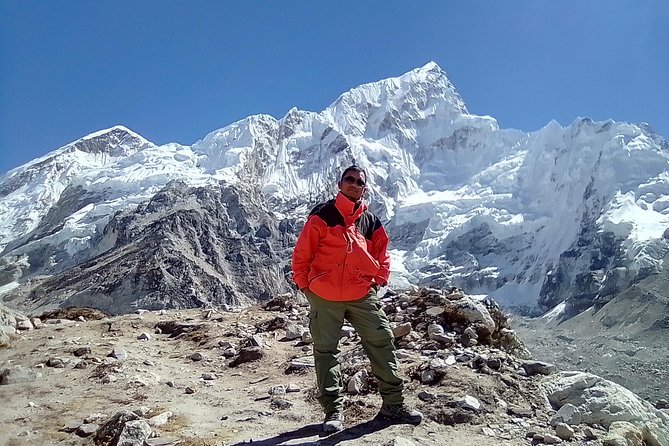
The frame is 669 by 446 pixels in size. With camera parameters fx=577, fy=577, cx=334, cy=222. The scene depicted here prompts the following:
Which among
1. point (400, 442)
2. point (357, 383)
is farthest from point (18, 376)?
point (400, 442)

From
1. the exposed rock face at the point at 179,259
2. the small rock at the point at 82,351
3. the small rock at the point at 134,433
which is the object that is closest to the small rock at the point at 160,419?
the small rock at the point at 134,433

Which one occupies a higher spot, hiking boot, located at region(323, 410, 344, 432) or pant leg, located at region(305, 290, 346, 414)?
pant leg, located at region(305, 290, 346, 414)

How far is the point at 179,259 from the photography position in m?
129

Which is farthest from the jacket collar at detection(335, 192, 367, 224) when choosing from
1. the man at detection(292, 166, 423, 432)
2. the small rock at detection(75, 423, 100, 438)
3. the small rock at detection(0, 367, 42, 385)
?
the small rock at detection(0, 367, 42, 385)

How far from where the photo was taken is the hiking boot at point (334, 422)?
5.30 m

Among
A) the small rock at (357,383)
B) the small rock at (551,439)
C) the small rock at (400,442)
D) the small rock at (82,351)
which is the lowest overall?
the small rock at (551,439)

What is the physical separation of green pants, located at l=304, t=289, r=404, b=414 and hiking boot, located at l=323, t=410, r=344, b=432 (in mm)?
47

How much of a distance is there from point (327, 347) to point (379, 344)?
0.51 metres

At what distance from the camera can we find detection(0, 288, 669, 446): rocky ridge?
5.43 meters

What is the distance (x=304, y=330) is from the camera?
34.3ft

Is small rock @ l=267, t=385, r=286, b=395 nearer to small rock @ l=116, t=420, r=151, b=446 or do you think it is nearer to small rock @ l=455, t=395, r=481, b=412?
small rock @ l=116, t=420, r=151, b=446

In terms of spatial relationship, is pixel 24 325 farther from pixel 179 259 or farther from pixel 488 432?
pixel 179 259

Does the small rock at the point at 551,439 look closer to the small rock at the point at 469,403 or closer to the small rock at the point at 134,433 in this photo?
the small rock at the point at 469,403

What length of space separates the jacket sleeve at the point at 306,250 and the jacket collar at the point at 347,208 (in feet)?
0.84
